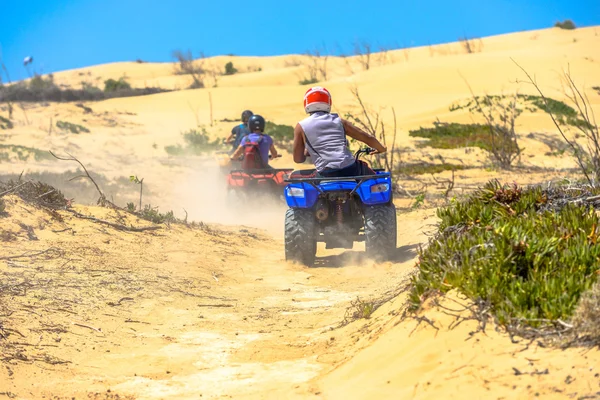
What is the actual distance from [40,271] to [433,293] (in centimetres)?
384

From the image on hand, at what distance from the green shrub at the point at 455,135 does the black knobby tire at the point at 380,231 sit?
40.0ft

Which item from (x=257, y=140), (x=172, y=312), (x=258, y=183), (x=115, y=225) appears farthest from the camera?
(x=257, y=140)

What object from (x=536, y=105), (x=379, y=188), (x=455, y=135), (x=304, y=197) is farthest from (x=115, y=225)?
(x=536, y=105)

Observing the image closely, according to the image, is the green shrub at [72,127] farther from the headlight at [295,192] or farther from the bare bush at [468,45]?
the bare bush at [468,45]

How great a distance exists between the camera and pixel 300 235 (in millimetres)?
8672

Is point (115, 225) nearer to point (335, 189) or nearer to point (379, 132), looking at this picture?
point (335, 189)

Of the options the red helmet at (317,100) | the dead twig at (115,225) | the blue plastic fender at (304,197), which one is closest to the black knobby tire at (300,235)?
the blue plastic fender at (304,197)

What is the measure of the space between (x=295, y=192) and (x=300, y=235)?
51 centimetres

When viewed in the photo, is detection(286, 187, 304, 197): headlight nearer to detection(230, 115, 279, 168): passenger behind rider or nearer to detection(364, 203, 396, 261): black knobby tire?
detection(364, 203, 396, 261): black knobby tire

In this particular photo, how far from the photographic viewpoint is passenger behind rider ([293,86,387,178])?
8.45 meters

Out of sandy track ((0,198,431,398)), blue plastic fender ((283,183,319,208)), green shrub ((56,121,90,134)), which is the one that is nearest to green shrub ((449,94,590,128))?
green shrub ((56,121,90,134))

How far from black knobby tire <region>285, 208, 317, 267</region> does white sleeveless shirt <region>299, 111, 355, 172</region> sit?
1.76 ft

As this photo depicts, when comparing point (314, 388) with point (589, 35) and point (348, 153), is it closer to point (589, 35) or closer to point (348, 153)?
point (348, 153)

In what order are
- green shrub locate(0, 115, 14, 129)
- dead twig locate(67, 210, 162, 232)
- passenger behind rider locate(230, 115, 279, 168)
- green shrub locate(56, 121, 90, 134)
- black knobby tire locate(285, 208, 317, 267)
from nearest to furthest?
black knobby tire locate(285, 208, 317, 267) < dead twig locate(67, 210, 162, 232) < passenger behind rider locate(230, 115, 279, 168) < green shrub locate(56, 121, 90, 134) < green shrub locate(0, 115, 14, 129)
